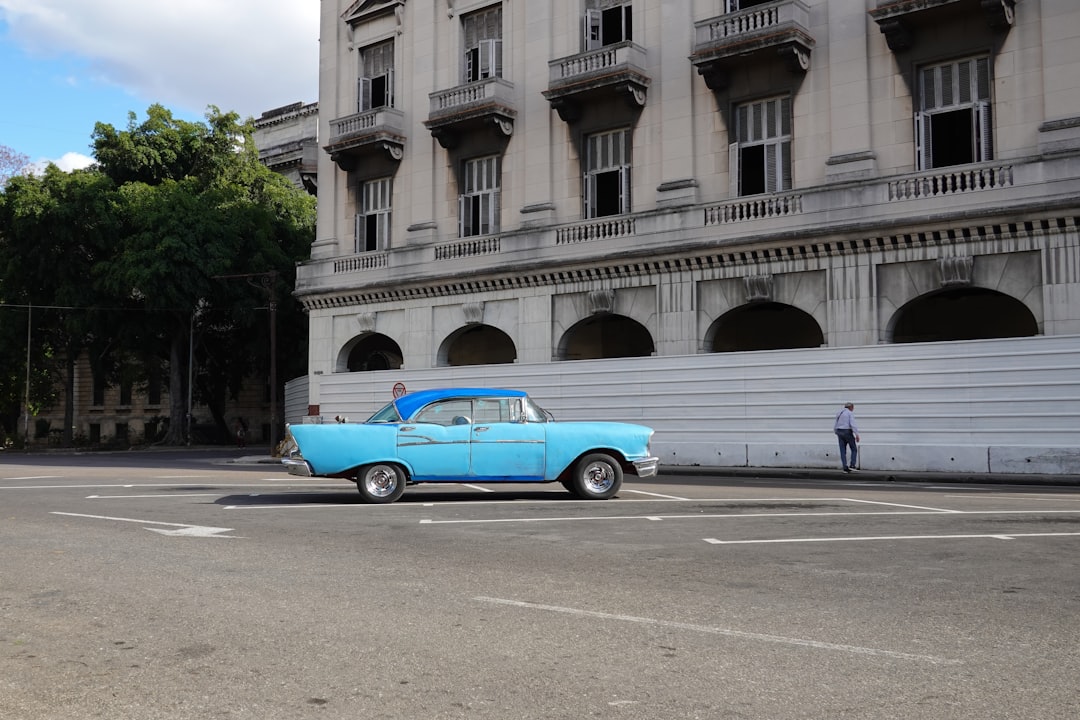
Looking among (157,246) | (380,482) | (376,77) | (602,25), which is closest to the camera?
(380,482)

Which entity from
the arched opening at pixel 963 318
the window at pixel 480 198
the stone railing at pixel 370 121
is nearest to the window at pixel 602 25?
the window at pixel 480 198

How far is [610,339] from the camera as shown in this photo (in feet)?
104

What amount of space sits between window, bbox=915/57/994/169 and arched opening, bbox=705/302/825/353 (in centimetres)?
571

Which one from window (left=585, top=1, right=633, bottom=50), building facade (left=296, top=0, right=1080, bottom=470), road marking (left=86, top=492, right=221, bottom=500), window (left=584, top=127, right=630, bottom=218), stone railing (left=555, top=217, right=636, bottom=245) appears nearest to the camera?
road marking (left=86, top=492, right=221, bottom=500)

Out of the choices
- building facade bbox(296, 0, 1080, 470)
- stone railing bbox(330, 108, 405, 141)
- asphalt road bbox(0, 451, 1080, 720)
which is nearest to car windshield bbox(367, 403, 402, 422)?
asphalt road bbox(0, 451, 1080, 720)

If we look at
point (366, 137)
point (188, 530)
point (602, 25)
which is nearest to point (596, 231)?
point (602, 25)

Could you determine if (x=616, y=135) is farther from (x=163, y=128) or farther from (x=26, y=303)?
(x=26, y=303)

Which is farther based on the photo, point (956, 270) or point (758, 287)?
point (758, 287)

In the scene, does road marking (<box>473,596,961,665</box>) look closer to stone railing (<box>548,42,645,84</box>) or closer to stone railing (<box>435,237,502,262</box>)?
stone railing (<box>548,42,645,84</box>)

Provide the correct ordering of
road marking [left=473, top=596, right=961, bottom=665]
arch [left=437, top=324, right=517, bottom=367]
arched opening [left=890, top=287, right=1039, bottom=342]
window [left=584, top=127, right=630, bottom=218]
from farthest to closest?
1. arch [left=437, top=324, right=517, bottom=367]
2. window [left=584, top=127, right=630, bottom=218]
3. arched opening [left=890, top=287, right=1039, bottom=342]
4. road marking [left=473, top=596, right=961, bottom=665]

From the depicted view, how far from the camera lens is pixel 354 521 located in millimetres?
12344

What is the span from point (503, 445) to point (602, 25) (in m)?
18.4

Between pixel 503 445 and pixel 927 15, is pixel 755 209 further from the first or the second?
pixel 503 445

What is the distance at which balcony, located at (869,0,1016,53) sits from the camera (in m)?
22.5
